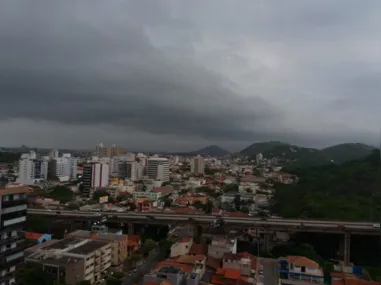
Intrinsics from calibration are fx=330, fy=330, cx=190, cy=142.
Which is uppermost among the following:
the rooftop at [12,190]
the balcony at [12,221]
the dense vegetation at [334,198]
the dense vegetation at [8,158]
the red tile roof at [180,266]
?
the rooftop at [12,190]

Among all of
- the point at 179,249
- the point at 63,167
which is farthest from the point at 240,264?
the point at 63,167

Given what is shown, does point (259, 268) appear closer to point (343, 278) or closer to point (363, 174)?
point (343, 278)

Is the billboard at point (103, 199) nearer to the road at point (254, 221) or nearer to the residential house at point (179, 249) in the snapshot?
the road at point (254, 221)

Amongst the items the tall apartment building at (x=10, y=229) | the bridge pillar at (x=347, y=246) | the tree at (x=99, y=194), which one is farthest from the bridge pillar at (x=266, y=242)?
the tree at (x=99, y=194)

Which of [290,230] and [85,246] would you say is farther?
[290,230]

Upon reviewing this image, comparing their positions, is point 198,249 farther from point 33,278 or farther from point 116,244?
point 33,278

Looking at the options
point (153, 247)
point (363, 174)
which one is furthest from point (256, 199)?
point (153, 247)
